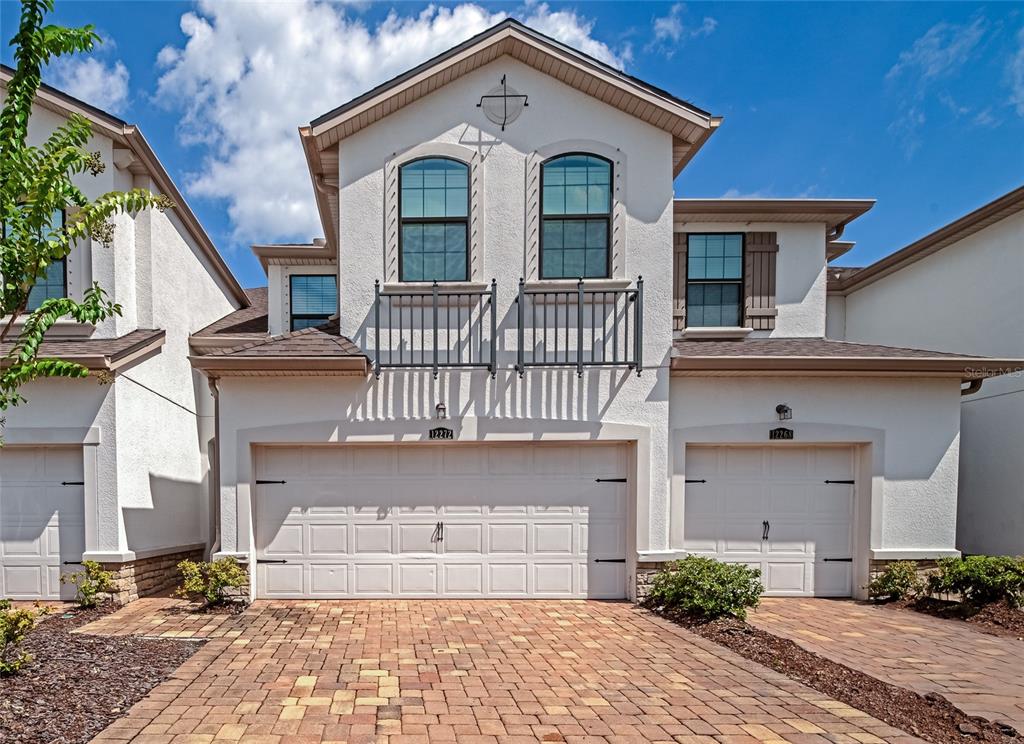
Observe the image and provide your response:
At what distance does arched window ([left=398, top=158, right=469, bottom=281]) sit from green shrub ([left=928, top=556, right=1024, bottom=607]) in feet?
24.8

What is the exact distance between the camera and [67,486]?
6.73 meters

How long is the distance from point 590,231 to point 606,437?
9.51ft

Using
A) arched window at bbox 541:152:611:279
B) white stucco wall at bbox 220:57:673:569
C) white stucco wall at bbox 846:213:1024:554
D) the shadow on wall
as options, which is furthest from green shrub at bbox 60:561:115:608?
white stucco wall at bbox 846:213:1024:554

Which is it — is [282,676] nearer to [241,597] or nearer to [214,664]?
[214,664]

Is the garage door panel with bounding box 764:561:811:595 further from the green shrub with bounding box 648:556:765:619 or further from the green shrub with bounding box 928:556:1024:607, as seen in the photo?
the green shrub with bounding box 928:556:1024:607

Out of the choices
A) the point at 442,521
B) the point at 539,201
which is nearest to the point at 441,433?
the point at 442,521

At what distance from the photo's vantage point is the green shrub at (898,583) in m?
6.73

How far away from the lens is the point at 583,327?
679 cm

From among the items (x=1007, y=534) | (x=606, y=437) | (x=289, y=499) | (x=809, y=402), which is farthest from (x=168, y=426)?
(x=1007, y=534)

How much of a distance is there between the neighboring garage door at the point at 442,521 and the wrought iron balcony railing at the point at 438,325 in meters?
1.27

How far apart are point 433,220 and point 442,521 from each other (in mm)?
4235

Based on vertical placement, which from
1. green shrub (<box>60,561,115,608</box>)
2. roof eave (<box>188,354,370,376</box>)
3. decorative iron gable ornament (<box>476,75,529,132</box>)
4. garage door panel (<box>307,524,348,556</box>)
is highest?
decorative iron gable ornament (<box>476,75,529,132</box>)

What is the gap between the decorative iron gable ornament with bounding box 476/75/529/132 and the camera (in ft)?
22.7

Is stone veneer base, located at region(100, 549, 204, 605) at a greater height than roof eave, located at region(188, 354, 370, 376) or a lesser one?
lesser
